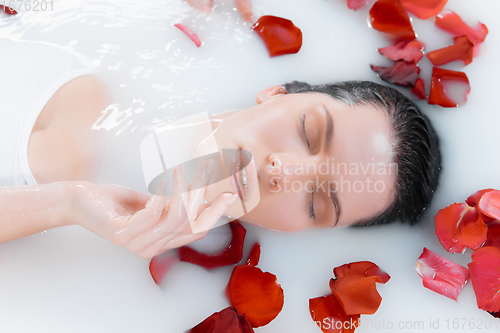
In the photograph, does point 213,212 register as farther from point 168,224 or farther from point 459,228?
point 459,228

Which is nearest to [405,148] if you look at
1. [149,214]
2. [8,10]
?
[149,214]

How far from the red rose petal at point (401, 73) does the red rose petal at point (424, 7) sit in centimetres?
20

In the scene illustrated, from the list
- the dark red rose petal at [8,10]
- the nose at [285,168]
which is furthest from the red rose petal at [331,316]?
the dark red rose petal at [8,10]

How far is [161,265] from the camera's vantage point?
116 centimetres

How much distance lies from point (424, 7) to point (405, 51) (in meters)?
0.17

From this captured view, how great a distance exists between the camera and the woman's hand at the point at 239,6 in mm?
1354

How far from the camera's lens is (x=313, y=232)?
1.28 meters

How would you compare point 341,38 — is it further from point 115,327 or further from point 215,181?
point 115,327

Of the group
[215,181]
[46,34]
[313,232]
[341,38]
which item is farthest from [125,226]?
[341,38]

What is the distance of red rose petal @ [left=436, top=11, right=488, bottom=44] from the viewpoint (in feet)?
4.42

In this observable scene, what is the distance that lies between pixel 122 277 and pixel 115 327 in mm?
139

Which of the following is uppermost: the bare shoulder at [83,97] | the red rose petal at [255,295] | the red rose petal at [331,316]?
the bare shoulder at [83,97]

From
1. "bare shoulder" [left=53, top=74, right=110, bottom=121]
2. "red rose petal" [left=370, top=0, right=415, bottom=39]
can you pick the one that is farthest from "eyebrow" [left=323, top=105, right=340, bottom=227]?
"bare shoulder" [left=53, top=74, right=110, bottom=121]

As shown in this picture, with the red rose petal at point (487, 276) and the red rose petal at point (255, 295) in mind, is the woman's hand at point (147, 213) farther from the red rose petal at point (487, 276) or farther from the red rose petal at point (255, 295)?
the red rose petal at point (487, 276)
